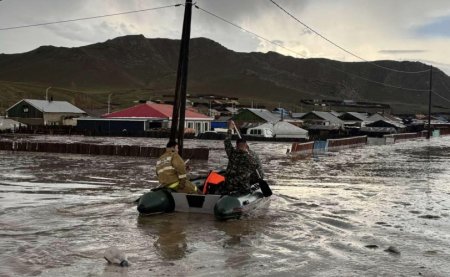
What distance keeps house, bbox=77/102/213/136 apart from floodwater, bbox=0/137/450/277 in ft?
160

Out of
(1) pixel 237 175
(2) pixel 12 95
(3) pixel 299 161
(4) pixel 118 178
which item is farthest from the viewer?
(2) pixel 12 95

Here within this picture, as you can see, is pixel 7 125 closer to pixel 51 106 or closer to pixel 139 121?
pixel 51 106

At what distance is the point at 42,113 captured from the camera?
90312mm

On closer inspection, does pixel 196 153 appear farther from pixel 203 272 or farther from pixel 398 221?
pixel 203 272

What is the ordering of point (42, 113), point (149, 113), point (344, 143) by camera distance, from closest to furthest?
point (344, 143) → point (149, 113) → point (42, 113)

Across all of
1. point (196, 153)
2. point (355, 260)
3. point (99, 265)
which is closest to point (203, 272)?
point (99, 265)

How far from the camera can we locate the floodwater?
9031 mm

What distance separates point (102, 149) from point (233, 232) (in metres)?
25.2

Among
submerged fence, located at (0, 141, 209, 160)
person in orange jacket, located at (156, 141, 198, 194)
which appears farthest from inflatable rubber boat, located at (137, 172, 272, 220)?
submerged fence, located at (0, 141, 209, 160)

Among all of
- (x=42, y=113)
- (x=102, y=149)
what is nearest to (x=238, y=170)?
(x=102, y=149)

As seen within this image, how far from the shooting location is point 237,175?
13.9 m

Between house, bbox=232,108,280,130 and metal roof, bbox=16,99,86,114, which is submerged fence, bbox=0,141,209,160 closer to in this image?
metal roof, bbox=16,99,86,114

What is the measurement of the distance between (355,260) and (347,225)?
332 cm

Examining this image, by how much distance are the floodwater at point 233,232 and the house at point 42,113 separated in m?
73.3
